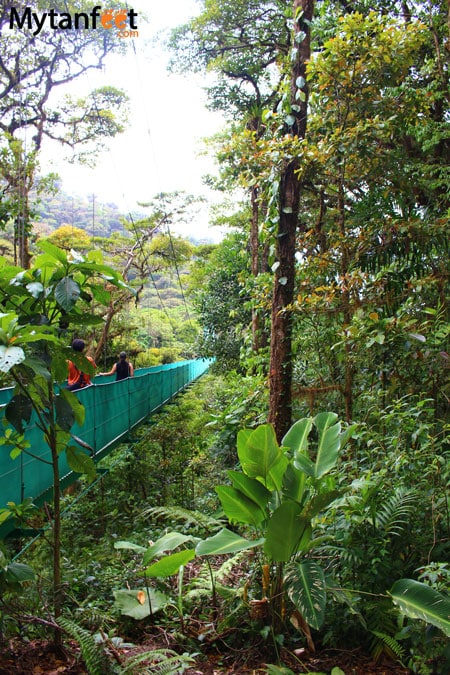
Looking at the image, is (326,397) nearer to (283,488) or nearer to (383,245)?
(383,245)

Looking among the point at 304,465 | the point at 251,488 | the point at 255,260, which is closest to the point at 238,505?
the point at 251,488

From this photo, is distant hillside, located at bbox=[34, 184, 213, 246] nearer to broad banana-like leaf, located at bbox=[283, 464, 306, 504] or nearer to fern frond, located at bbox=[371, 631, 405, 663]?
broad banana-like leaf, located at bbox=[283, 464, 306, 504]

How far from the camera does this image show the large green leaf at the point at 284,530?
189 centimetres

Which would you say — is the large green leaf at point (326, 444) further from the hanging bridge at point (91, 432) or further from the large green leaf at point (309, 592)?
the hanging bridge at point (91, 432)

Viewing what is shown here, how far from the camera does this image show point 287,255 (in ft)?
12.7

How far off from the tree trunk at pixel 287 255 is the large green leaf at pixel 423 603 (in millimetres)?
1970

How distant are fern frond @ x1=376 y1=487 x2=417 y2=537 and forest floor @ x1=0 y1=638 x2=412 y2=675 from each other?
495mm

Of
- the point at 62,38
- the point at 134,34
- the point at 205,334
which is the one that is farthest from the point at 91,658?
the point at 62,38

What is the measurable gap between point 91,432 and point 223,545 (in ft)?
8.51

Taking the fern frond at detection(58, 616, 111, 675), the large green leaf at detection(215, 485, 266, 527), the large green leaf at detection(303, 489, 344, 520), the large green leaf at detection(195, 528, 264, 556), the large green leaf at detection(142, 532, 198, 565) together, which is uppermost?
the large green leaf at detection(303, 489, 344, 520)

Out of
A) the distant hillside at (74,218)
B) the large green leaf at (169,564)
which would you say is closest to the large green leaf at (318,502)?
the large green leaf at (169,564)

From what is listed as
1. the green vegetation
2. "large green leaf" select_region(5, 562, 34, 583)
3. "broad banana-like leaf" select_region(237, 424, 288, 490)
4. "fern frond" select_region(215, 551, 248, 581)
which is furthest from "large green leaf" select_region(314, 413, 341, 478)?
"large green leaf" select_region(5, 562, 34, 583)

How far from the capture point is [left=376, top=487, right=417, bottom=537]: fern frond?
2.20m

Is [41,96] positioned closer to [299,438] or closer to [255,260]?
[255,260]
